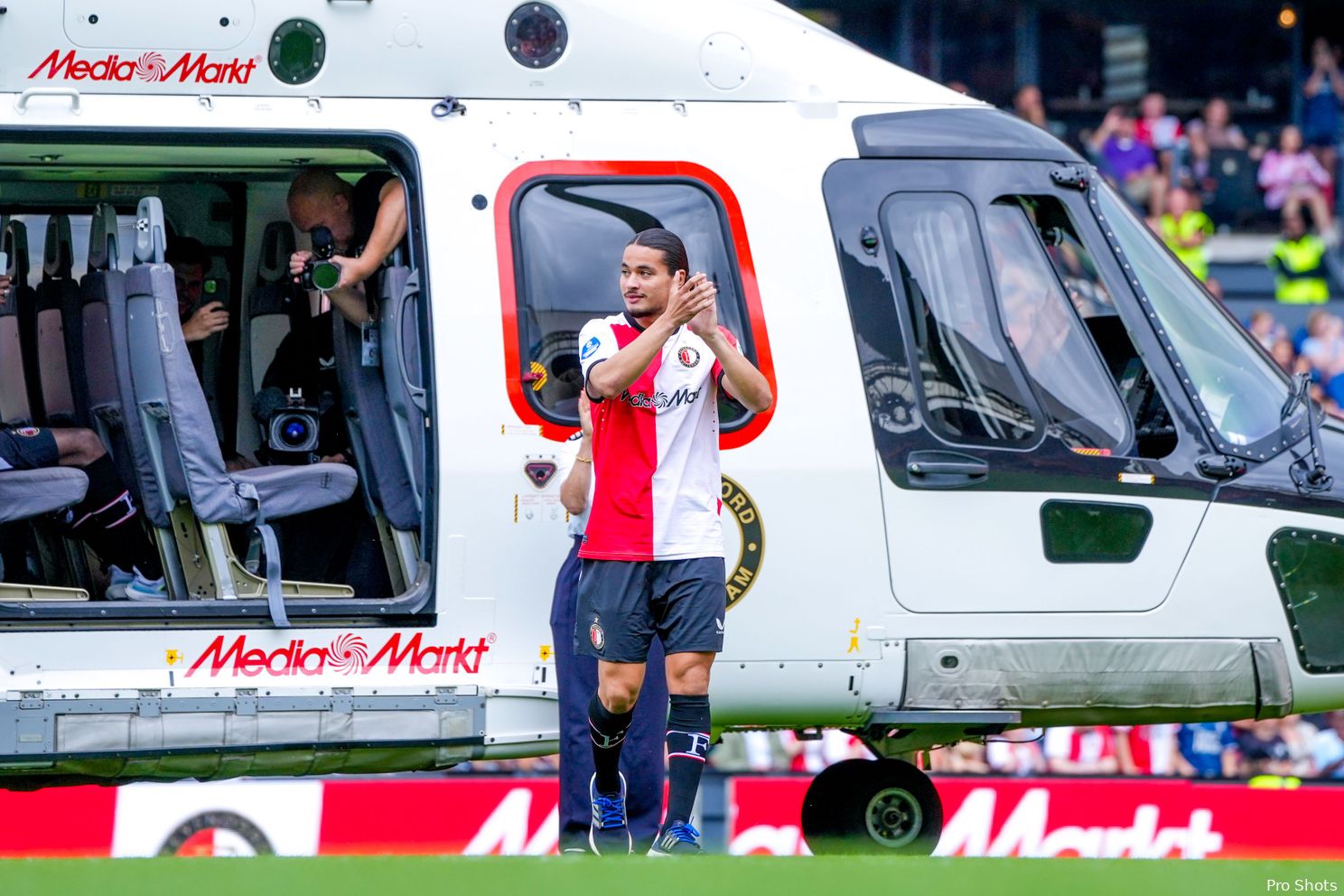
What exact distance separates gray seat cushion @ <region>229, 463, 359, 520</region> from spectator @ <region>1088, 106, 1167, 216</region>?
9.98 m

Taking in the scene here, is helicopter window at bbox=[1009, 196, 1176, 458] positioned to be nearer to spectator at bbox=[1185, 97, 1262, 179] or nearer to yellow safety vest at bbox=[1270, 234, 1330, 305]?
yellow safety vest at bbox=[1270, 234, 1330, 305]

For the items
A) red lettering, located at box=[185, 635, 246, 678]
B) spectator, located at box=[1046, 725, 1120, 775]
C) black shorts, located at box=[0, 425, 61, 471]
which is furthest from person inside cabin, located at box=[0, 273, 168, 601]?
spectator, located at box=[1046, 725, 1120, 775]

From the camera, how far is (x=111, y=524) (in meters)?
6.23

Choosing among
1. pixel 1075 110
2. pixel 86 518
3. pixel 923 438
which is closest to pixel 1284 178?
pixel 1075 110

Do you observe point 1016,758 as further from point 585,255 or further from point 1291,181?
point 1291,181

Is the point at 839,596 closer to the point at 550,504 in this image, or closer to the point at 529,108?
the point at 550,504

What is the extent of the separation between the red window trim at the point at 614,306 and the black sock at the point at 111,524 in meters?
1.44

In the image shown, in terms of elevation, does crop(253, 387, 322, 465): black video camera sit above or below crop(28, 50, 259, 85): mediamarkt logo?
below

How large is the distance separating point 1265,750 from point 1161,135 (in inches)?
249

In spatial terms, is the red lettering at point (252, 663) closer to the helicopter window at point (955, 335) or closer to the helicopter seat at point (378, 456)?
the helicopter seat at point (378, 456)

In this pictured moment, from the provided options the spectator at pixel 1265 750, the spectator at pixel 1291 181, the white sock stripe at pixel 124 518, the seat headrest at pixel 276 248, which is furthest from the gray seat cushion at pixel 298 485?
the spectator at pixel 1291 181

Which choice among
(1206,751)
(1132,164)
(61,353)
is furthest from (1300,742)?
(61,353)

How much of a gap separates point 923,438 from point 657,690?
1.16 meters

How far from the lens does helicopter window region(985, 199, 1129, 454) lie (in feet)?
19.9
